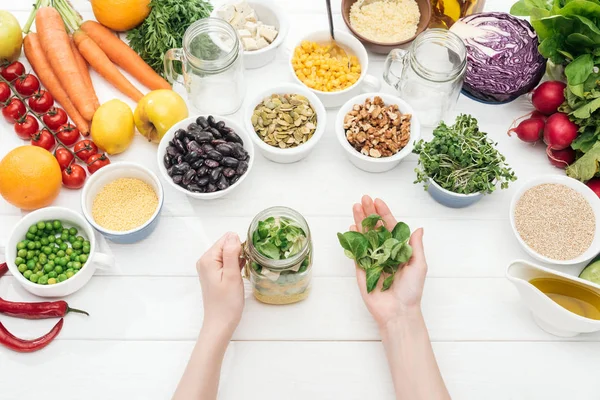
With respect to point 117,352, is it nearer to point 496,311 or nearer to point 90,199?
point 90,199

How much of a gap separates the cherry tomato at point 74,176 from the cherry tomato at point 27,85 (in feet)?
0.94

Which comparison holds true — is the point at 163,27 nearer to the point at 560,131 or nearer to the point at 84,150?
the point at 84,150

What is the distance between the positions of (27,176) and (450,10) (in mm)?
1261

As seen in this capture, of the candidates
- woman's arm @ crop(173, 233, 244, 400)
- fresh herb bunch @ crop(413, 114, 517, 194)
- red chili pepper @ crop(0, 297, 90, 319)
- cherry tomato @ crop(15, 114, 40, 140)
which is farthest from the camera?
cherry tomato @ crop(15, 114, 40, 140)

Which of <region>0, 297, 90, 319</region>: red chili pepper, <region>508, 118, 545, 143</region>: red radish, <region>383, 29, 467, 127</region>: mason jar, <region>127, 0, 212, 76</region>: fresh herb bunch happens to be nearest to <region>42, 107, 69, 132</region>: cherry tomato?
<region>127, 0, 212, 76</region>: fresh herb bunch

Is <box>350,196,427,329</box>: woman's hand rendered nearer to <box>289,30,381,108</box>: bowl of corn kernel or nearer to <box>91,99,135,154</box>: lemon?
<box>289,30,381,108</box>: bowl of corn kernel

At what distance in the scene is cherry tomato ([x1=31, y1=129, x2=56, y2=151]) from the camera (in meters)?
1.59

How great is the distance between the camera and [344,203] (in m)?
1.60

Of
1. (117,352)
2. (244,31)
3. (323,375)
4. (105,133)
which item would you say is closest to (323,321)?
(323,375)

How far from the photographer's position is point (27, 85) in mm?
1665

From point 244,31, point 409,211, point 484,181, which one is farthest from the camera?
point 244,31

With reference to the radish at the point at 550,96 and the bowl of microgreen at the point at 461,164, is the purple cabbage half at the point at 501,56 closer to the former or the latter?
the radish at the point at 550,96

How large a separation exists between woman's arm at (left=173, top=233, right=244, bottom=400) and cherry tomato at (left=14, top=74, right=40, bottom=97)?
0.75 meters

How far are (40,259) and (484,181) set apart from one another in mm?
1065
